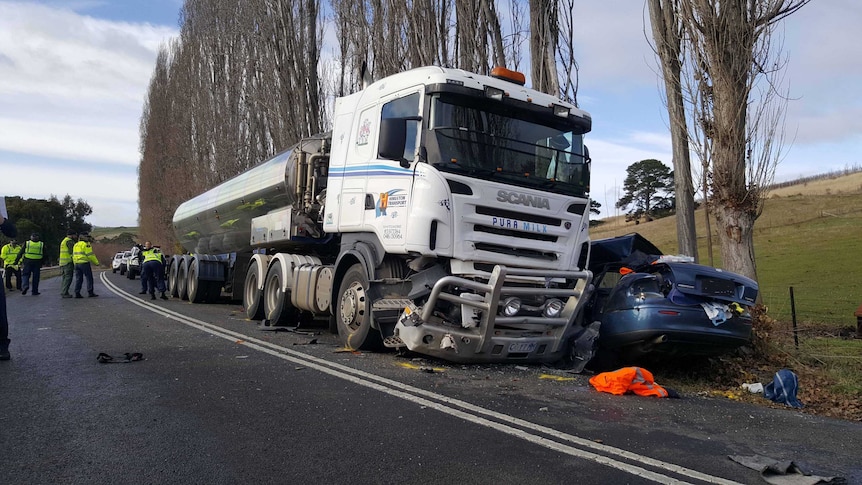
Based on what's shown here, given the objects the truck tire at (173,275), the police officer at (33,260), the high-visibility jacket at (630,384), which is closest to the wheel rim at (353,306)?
the high-visibility jacket at (630,384)

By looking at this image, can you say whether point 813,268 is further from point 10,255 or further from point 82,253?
point 10,255

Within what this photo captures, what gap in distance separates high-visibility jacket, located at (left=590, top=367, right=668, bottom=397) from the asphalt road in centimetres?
17

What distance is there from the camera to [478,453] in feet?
12.6

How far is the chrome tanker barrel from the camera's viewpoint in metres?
10.5

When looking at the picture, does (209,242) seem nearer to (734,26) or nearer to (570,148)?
(570,148)

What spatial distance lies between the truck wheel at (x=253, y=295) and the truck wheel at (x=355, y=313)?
11.7ft

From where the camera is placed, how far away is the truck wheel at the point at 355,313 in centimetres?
757

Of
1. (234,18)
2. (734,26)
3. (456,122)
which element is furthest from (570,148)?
(234,18)

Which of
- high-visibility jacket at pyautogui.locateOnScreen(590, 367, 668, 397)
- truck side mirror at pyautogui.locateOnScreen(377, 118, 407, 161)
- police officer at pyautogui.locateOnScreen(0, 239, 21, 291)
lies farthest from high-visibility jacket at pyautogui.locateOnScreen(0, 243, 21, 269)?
high-visibility jacket at pyautogui.locateOnScreen(590, 367, 668, 397)

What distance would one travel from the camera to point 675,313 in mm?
6625

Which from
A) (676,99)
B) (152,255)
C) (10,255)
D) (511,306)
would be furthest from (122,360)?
(10,255)

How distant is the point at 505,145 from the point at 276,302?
17.5 feet

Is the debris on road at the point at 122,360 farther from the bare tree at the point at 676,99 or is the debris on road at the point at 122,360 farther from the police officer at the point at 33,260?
the police officer at the point at 33,260

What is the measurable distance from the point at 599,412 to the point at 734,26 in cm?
744
